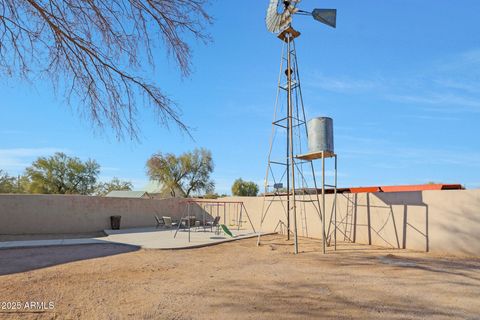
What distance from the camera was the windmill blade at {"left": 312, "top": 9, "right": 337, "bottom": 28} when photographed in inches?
404

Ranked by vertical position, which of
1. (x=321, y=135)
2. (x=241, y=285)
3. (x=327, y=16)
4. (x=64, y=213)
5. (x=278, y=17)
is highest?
(x=278, y=17)

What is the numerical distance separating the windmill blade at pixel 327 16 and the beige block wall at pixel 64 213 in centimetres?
1360

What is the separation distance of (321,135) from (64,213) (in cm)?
1306

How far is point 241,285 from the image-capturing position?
5.49m

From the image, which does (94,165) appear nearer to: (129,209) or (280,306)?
(129,209)

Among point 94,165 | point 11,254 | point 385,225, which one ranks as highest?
point 94,165

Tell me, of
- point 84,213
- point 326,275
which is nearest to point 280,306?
point 326,275

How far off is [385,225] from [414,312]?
6.66 meters

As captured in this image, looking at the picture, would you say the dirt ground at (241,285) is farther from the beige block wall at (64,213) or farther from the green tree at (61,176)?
the green tree at (61,176)

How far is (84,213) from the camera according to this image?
15.9m

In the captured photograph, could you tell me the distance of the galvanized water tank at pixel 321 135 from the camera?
9.64m

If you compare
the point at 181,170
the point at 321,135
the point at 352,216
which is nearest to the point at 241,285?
the point at 321,135

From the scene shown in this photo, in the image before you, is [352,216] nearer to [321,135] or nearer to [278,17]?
[321,135]

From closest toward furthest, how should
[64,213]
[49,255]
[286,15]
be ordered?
1. [49,255]
2. [286,15]
3. [64,213]
